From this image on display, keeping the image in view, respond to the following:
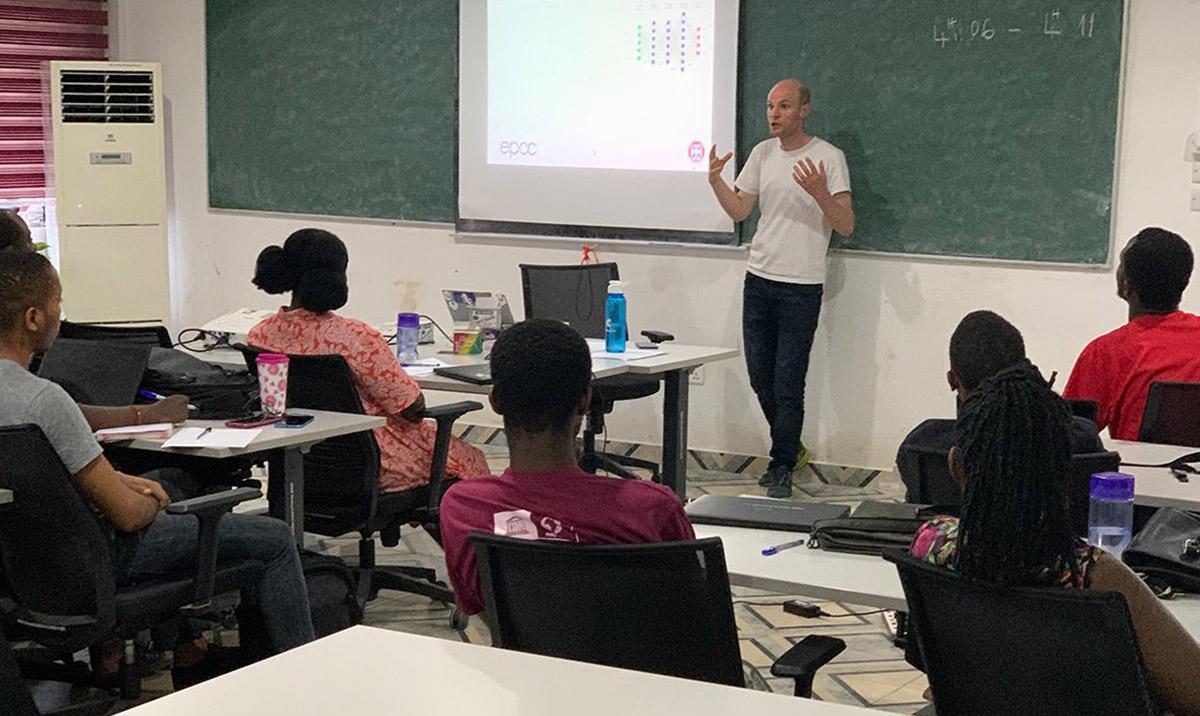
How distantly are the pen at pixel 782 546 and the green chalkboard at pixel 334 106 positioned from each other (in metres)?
4.83

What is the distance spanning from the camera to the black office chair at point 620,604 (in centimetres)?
232

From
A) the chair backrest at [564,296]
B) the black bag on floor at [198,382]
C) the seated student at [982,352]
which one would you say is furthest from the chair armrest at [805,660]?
the chair backrest at [564,296]

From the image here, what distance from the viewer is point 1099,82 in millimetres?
5973

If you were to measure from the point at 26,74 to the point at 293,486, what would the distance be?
5.14 m

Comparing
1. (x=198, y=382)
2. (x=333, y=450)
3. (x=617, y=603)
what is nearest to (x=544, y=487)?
(x=617, y=603)

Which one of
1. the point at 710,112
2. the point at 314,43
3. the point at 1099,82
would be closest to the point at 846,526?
the point at 1099,82

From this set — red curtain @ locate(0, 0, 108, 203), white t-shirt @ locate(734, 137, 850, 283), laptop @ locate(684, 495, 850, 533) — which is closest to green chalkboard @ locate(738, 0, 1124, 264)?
white t-shirt @ locate(734, 137, 850, 283)

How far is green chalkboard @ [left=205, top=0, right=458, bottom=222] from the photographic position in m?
7.63

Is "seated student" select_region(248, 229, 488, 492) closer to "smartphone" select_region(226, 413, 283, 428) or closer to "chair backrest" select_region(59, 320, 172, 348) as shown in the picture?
"smartphone" select_region(226, 413, 283, 428)

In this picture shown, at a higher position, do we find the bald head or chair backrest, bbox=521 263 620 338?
the bald head

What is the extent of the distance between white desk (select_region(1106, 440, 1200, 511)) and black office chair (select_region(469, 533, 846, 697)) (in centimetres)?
128

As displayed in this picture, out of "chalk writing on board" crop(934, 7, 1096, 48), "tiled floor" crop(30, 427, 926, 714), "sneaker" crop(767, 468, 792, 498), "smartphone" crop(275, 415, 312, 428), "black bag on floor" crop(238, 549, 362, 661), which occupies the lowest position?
"tiled floor" crop(30, 427, 926, 714)

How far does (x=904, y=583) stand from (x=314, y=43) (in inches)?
250

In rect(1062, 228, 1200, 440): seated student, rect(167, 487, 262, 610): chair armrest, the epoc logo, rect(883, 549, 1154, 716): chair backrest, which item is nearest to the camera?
rect(883, 549, 1154, 716): chair backrest
